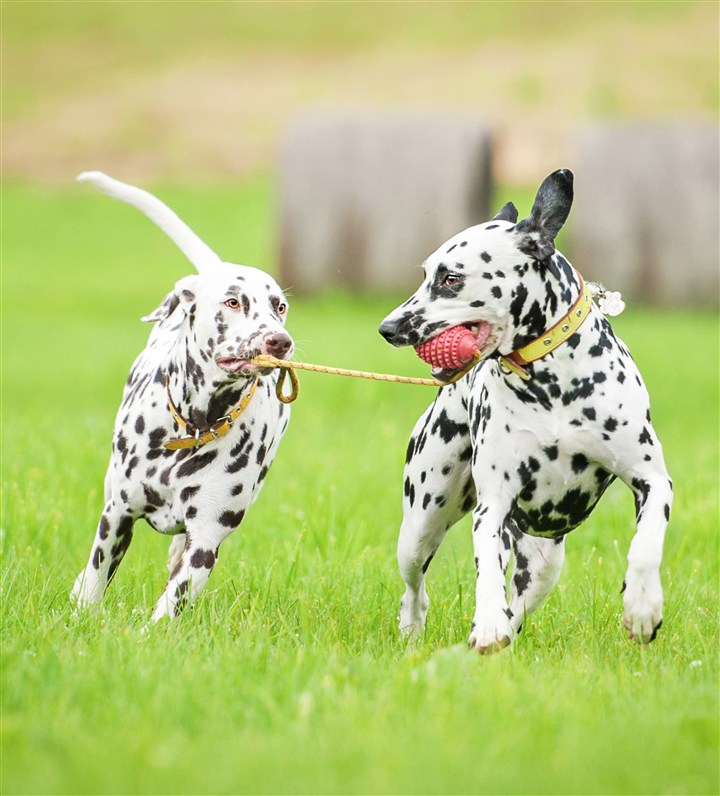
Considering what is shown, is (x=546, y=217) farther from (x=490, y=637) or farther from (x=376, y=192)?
(x=376, y=192)

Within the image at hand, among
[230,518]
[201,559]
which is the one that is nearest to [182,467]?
[230,518]

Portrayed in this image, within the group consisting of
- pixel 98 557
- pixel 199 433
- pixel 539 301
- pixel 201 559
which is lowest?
pixel 98 557

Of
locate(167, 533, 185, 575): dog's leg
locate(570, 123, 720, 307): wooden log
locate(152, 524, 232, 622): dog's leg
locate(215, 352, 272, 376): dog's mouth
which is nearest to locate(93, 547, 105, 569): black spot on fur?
locate(152, 524, 232, 622): dog's leg

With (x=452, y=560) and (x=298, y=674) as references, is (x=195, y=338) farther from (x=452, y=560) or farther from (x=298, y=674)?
(x=452, y=560)

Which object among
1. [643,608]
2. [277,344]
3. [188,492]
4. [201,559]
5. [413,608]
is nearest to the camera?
[643,608]

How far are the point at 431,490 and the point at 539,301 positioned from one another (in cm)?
105

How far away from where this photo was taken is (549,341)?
15.6 feet

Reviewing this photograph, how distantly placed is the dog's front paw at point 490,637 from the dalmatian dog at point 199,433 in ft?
3.66

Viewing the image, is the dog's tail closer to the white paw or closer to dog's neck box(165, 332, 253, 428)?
dog's neck box(165, 332, 253, 428)

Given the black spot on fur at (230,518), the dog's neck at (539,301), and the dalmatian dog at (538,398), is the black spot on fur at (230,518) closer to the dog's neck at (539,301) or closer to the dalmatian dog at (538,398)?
the dalmatian dog at (538,398)

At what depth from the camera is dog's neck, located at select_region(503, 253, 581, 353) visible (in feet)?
Result: 15.4

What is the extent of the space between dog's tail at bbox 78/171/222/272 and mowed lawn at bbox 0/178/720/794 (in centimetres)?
134

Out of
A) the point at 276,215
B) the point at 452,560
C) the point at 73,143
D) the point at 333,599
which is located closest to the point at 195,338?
the point at 333,599

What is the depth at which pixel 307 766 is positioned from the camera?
3.50 m
